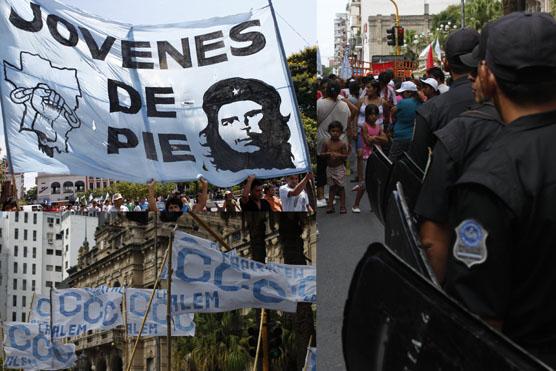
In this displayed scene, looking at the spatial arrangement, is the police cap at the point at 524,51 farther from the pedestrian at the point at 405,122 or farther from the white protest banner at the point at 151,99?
the pedestrian at the point at 405,122

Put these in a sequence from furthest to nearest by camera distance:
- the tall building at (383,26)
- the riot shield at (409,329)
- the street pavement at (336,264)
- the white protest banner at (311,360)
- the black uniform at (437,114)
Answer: the tall building at (383,26) < the street pavement at (336,264) < the white protest banner at (311,360) < the black uniform at (437,114) < the riot shield at (409,329)

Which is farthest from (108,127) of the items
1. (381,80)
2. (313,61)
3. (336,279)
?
(381,80)

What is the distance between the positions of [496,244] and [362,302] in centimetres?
31

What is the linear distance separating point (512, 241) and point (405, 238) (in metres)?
0.50

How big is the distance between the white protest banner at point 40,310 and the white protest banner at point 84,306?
3 cm

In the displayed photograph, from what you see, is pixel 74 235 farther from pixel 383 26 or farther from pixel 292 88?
pixel 383 26

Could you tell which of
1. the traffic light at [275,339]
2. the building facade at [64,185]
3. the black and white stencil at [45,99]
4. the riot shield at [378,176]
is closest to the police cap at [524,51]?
the riot shield at [378,176]

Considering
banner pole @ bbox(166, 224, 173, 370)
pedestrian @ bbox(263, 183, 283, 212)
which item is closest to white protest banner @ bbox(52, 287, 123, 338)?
banner pole @ bbox(166, 224, 173, 370)

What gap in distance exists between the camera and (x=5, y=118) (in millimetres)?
6820

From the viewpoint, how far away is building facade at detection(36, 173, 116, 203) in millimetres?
6719

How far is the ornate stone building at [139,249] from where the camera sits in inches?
193

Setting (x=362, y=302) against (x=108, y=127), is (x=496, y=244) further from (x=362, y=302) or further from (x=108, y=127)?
(x=108, y=127)

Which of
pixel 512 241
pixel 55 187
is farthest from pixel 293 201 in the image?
pixel 512 241

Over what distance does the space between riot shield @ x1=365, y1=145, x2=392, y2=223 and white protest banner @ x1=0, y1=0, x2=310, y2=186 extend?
1.26 m
